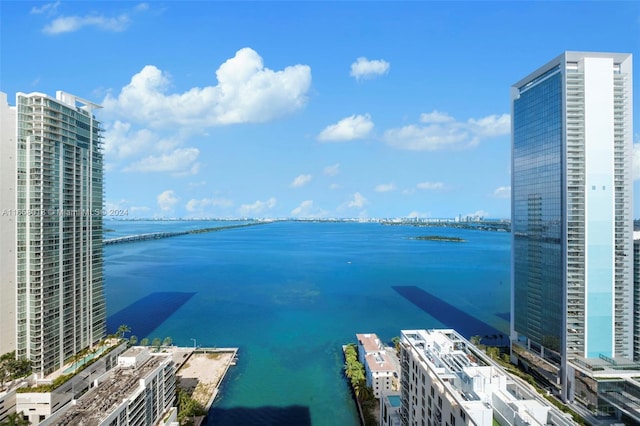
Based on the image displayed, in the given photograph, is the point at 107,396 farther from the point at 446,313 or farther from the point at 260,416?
the point at 446,313

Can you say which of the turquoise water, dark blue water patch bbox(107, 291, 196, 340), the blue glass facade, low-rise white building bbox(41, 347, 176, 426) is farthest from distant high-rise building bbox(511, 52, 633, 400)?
dark blue water patch bbox(107, 291, 196, 340)

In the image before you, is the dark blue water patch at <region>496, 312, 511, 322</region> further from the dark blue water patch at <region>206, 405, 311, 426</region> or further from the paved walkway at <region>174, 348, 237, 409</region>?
the paved walkway at <region>174, 348, 237, 409</region>

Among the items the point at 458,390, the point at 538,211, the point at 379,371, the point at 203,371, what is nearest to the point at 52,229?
the point at 203,371

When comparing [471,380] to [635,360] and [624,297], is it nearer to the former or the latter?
[624,297]

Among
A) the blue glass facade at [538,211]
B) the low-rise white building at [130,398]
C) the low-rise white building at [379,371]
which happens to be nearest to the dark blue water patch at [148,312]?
the low-rise white building at [130,398]

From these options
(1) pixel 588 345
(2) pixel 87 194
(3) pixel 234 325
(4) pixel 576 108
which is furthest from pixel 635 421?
(2) pixel 87 194

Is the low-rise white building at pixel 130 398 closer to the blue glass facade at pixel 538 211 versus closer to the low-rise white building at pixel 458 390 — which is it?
the low-rise white building at pixel 458 390
